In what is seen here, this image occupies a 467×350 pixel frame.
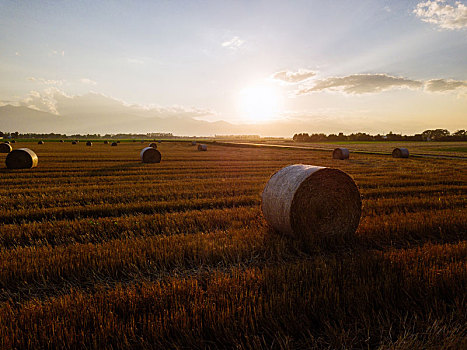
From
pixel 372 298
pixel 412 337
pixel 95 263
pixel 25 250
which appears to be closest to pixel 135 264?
pixel 95 263

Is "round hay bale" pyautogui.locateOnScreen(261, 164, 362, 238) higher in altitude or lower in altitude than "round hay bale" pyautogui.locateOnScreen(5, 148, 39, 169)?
lower

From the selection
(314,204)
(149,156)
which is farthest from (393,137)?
(314,204)

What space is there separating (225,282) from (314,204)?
3.36 metres

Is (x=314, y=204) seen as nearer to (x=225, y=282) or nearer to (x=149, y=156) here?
(x=225, y=282)

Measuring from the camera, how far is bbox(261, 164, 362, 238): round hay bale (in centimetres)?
617

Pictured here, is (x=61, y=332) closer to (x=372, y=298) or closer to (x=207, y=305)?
(x=207, y=305)

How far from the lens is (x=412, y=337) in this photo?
2.88 metres

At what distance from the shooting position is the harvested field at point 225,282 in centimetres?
293

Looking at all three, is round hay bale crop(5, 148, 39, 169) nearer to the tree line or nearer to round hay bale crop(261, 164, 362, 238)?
round hay bale crop(261, 164, 362, 238)

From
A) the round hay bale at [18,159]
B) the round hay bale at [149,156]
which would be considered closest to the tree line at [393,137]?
the round hay bale at [149,156]

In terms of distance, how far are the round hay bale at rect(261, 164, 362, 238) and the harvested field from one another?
0.34 m

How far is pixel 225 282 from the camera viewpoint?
3871 mm

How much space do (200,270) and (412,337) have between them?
2955 mm

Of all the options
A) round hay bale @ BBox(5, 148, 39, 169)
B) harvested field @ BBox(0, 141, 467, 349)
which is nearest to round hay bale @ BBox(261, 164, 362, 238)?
harvested field @ BBox(0, 141, 467, 349)
